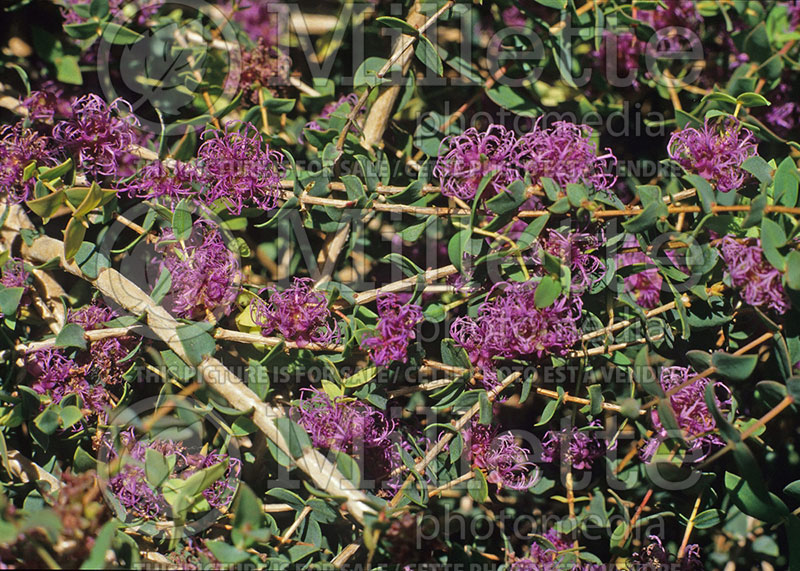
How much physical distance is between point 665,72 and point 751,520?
923mm

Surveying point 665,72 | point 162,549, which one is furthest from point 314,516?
point 665,72

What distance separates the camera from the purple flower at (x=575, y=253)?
107cm

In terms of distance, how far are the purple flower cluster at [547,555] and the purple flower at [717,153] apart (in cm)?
64

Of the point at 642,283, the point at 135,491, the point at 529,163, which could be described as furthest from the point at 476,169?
the point at 135,491

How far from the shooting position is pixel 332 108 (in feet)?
4.30

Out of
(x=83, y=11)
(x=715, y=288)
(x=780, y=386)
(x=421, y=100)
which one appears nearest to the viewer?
(x=780, y=386)

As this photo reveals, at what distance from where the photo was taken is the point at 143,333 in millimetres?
1134

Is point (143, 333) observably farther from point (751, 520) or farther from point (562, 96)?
point (751, 520)

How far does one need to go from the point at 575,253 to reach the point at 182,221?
62cm

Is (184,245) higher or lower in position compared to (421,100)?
lower

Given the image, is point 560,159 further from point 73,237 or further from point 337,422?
point 73,237

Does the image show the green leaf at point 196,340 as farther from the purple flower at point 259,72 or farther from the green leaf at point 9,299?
the purple flower at point 259,72

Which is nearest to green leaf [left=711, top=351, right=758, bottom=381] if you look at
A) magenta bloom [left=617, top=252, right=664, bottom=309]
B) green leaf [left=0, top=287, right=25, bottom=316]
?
magenta bloom [left=617, top=252, right=664, bottom=309]

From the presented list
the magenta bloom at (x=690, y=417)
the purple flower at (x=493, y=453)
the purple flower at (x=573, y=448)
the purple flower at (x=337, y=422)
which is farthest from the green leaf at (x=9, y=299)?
the magenta bloom at (x=690, y=417)
